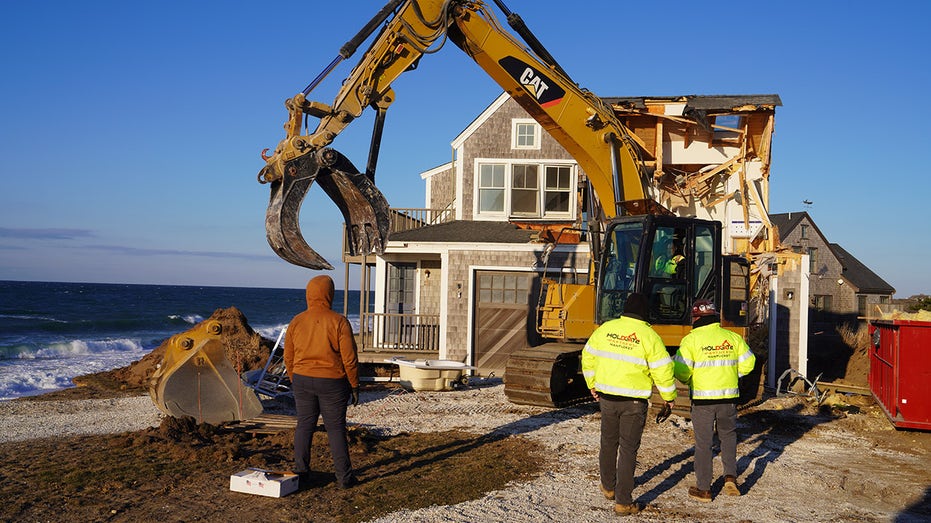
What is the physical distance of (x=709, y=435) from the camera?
7699 millimetres

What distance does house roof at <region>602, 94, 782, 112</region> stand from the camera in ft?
50.7

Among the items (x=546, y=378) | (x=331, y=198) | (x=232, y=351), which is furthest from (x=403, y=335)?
(x=331, y=198)

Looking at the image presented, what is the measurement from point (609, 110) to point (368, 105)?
13.6 ft

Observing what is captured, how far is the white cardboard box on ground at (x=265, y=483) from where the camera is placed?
7.22 m

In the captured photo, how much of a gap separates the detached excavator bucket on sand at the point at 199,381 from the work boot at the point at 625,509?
5.63 metres

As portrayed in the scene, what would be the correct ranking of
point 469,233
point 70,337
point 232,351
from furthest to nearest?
point 70,337 → point 469,233 → point 232,351

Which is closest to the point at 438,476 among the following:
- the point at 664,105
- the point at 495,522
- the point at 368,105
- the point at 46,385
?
the point at 495,522

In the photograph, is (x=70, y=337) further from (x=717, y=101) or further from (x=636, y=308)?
(x=636, y=308)

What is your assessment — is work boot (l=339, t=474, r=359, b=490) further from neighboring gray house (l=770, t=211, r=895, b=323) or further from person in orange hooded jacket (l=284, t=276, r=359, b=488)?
neighboring gray house (l=770, t=211, r=895, b=323)

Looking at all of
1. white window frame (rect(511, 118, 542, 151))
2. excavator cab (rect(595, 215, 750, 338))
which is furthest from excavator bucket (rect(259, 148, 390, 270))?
white window frame (rect(511, 118, 542, 151))

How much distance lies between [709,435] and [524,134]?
1346cm

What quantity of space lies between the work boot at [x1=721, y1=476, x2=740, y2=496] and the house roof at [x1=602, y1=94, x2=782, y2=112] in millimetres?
8922

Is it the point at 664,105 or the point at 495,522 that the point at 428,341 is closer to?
the point at 664,105

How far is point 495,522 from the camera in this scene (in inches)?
266
